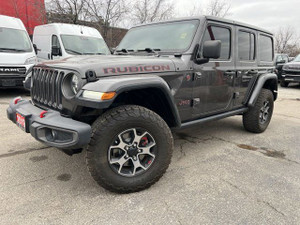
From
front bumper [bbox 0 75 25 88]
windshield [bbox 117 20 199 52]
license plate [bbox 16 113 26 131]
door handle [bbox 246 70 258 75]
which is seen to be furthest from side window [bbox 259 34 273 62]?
front bumper [bbox 0 75 25 88]

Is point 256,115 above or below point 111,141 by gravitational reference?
below

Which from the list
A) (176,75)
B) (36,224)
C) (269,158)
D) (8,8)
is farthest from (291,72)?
(8,8)

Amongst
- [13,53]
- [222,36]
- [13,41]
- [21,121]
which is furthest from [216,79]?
[13,41]

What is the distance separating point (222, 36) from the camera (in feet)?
11.5

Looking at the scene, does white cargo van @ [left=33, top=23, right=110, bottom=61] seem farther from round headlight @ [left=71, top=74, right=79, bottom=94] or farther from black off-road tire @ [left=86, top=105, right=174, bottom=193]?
black off-road tire @ [left=86, top=105, right=174, bottom=193]

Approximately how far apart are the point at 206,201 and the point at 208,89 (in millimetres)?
1517

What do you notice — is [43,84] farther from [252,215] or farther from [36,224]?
[252,215]

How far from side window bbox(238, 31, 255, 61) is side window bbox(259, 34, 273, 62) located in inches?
14.1

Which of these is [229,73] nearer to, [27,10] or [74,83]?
[74,83]

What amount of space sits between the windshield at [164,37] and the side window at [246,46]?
1.08 m

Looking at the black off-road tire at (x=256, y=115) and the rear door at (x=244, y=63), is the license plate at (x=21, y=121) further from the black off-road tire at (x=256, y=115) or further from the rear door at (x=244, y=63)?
the black off-road tire at (x=256, y=115)

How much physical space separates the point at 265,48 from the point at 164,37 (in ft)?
7.84

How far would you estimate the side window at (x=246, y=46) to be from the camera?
386cm

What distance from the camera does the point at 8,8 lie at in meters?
14.0
